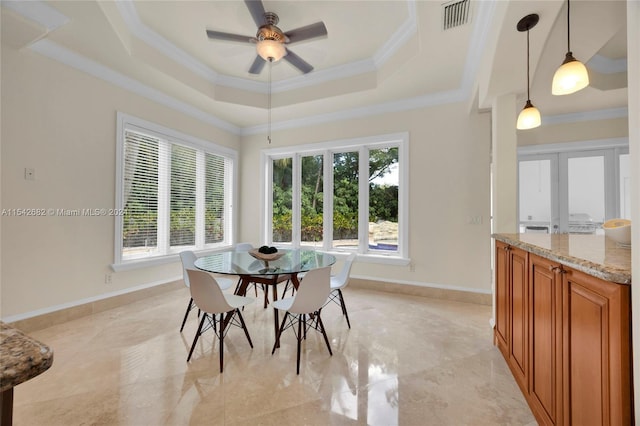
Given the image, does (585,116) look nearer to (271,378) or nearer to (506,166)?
(506,166)

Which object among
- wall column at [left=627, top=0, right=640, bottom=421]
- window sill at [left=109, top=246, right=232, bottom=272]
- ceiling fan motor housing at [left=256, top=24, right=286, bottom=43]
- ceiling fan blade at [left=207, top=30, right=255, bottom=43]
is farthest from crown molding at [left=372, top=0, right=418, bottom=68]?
window sill at [left=109, top=246, right=232, bottom=272]

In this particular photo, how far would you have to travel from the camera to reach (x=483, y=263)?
366cm

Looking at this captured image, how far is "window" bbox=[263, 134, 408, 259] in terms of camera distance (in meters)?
4.29

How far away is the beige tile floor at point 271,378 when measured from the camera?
1644mm

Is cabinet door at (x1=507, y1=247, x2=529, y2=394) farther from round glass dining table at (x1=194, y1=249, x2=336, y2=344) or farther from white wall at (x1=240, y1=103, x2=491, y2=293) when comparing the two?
white wall at (x1=240, y1=103, x2=491, y2=293)

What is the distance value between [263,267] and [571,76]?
8.43 ft

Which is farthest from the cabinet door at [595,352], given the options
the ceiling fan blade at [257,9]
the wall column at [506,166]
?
the ceiling fan blade at [257,9]

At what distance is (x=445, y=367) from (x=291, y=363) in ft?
3.96

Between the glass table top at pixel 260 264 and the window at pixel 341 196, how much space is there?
1.62 m

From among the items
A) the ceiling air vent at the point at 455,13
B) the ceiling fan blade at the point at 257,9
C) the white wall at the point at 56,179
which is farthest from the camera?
the white wall at the point at 56,179

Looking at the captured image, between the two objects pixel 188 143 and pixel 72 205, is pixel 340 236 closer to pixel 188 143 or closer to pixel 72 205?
pixel 188 143

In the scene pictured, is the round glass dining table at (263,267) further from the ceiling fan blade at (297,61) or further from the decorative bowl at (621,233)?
the ceiling fan blade at (297,61)

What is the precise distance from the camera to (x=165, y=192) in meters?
4.04

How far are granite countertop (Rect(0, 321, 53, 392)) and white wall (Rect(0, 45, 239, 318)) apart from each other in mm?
3043
